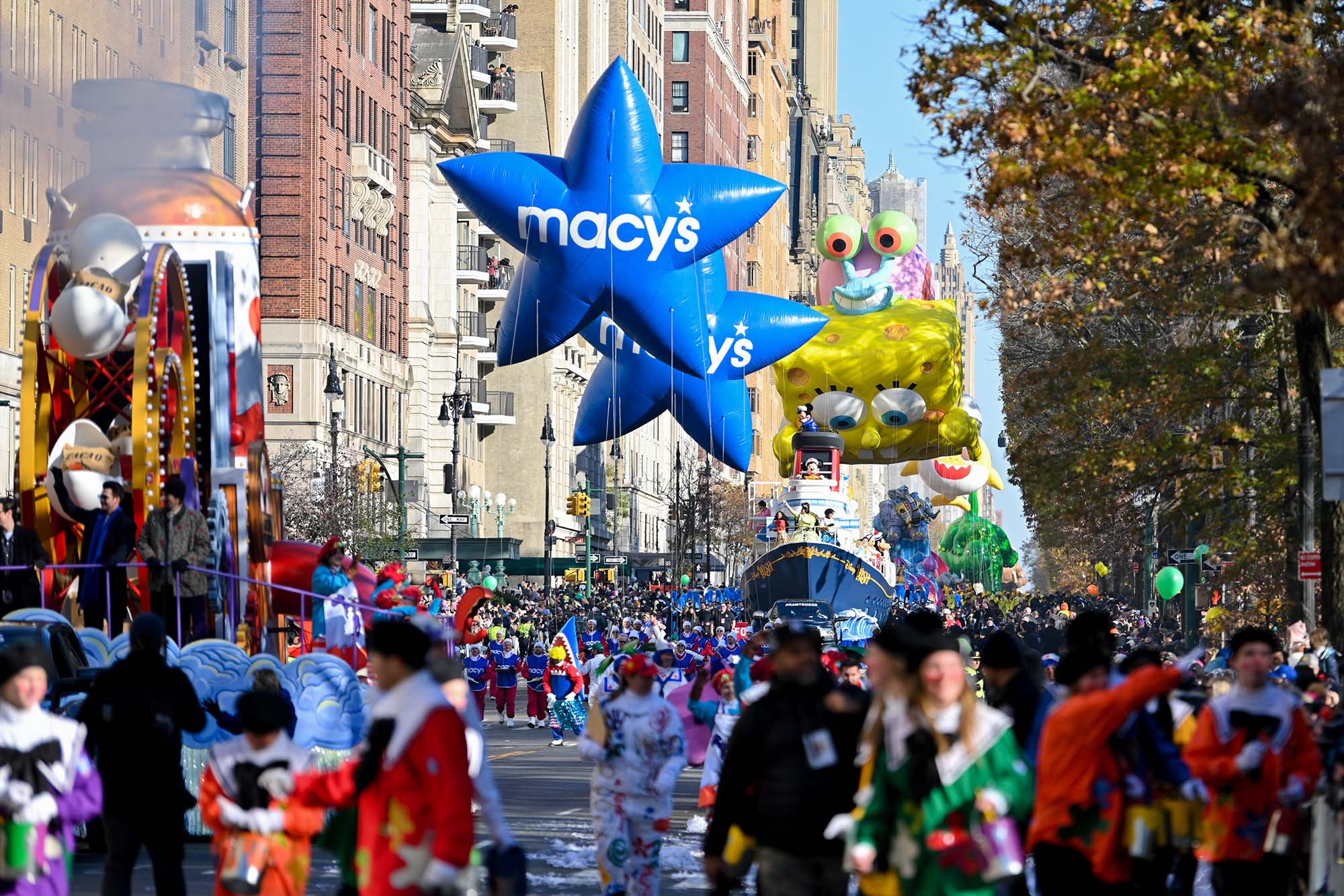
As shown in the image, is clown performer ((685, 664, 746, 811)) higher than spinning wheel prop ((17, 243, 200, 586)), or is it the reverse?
spinning wheel prop ((17, 243, 200, 586))

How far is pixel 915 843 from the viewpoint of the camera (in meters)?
7.91

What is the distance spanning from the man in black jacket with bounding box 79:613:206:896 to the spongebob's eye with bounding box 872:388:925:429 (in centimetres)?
3600

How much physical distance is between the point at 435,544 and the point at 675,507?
36.7ft

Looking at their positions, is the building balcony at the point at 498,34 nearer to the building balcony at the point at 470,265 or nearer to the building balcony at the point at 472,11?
the building balcony at the point at 472,11

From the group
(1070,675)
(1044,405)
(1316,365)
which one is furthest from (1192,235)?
(1070,675)

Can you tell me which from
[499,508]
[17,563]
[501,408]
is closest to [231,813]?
[17,563]

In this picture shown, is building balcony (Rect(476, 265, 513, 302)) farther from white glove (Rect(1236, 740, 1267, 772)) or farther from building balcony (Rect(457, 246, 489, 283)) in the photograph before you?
white glove (Rect(1236, 740, 1267, 772))

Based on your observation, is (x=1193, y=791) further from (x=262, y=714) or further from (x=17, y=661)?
(x=17, y=661)

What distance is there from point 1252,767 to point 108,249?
43.0 ft

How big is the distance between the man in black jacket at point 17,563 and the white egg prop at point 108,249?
7.92 feet

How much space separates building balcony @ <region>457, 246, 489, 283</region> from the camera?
275 ft

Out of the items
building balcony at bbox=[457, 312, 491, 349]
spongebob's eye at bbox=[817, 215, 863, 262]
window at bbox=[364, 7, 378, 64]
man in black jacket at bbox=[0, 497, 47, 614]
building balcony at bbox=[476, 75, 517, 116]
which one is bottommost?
man in black jacket at bbox=[0, 497, 47, 614]

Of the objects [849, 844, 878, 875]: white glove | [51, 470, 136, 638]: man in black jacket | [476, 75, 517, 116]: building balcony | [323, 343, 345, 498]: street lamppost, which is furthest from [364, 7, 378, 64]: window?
[849, 844, 878, 875]: white glove

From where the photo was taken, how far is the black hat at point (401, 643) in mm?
8234
